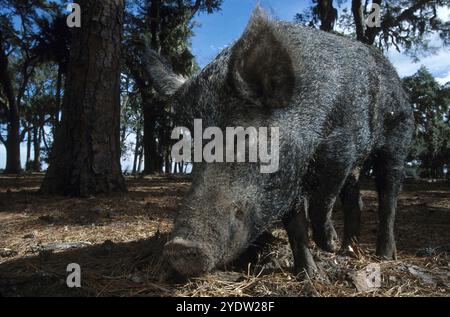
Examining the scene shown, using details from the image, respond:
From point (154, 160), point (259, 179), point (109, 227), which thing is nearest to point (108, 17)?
point (109, 227)

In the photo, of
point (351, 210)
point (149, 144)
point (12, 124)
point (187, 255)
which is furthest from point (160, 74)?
point (12, 124)

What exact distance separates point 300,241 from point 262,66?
124 cm

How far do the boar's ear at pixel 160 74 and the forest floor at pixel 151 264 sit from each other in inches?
48.6

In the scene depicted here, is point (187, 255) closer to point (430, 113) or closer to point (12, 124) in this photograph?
point (12, 124)

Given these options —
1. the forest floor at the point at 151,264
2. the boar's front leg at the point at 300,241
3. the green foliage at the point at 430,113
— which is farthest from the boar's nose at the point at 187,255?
the green foliage at the point at 430,113

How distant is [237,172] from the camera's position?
8.16 feet

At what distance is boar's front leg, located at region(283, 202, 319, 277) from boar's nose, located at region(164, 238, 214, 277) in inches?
36.3

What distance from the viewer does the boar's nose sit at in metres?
2.24

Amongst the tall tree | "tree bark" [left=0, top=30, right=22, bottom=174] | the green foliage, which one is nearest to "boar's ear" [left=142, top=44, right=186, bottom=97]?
the tall tree

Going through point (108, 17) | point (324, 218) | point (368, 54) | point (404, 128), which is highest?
point (108, 17)

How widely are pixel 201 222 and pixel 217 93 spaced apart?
0.84m

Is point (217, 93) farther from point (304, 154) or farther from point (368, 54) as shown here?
point (368, 54)

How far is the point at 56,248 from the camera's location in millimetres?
4023

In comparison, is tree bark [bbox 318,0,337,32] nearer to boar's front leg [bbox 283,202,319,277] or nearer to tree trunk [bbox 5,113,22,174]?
boar's front leg [bbox 283,202,319,277]
